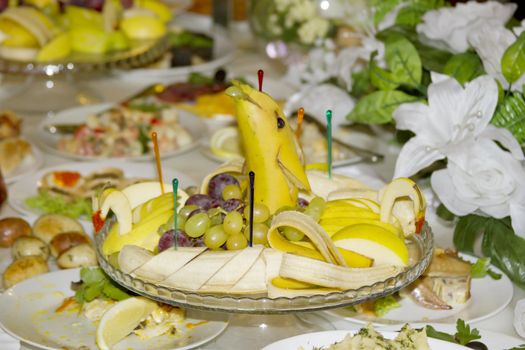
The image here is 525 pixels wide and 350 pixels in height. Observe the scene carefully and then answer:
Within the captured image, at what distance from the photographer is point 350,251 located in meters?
1.32

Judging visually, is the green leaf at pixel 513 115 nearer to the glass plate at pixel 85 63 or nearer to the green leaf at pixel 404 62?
the green leaf at pixel 404 62

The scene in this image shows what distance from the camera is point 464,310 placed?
1.51 meters

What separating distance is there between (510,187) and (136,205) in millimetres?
661

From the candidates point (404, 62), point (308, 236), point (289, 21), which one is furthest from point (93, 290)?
point (289, 21)

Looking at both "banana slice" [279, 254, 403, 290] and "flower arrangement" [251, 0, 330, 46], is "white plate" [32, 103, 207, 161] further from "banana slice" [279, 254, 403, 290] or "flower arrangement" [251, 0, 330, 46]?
"banana slice" [279, 254, 403, 290]

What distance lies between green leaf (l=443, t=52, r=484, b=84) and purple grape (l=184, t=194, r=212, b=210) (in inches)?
24.5

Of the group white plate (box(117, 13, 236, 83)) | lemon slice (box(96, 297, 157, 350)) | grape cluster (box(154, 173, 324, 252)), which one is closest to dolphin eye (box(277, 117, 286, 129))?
grape cluster (box(154, 173, 324, 252))

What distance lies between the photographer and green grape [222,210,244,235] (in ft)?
4.33

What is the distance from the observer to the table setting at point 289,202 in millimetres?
1289

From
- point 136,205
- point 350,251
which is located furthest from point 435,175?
point 136,205

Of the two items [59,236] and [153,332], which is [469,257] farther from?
[59,236]

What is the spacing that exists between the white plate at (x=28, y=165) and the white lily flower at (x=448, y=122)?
3.01 ft

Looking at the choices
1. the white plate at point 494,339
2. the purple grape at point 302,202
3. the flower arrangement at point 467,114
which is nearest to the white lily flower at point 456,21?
the flower arrangement at point 467,114

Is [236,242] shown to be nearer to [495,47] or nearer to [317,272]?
[317,272]
